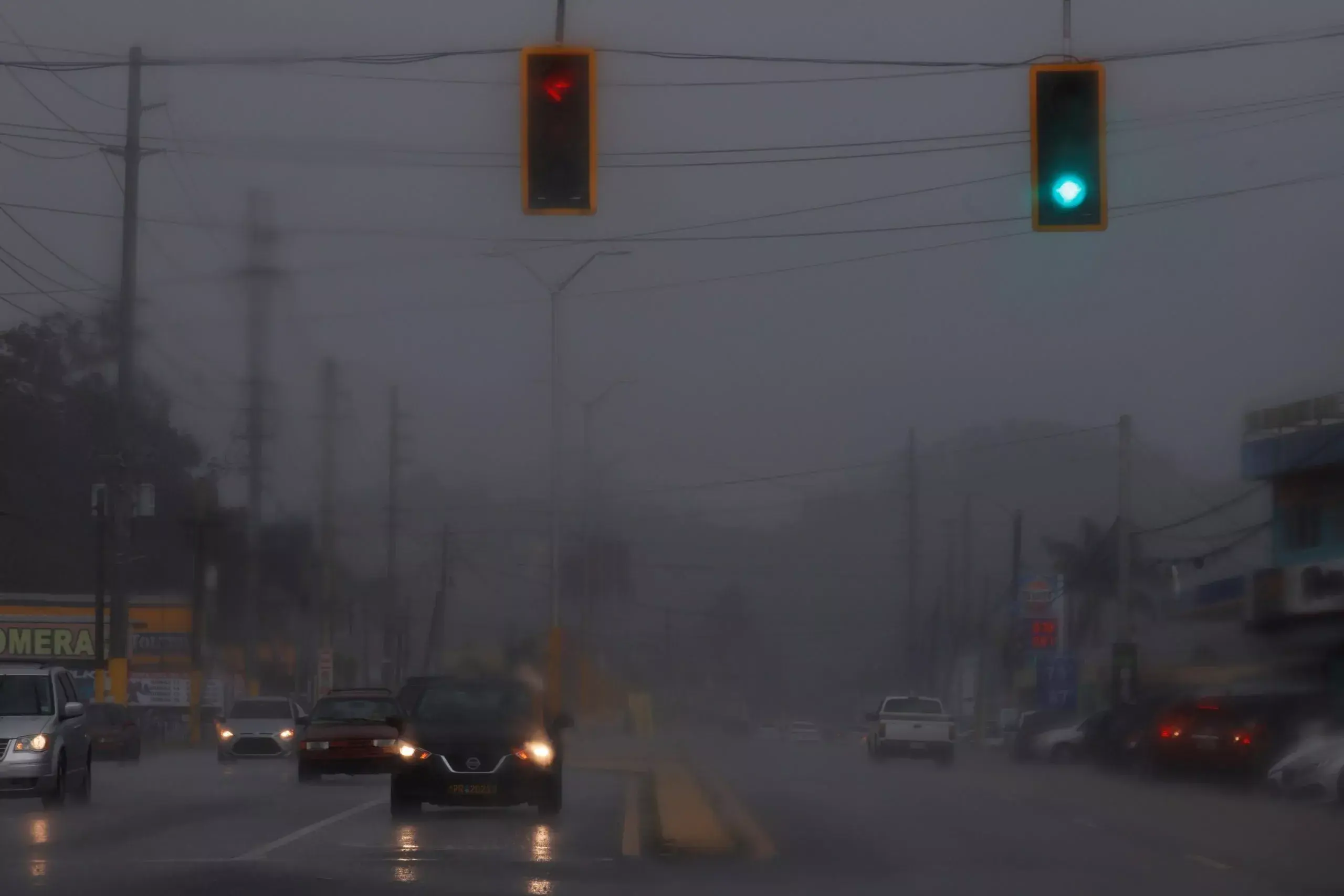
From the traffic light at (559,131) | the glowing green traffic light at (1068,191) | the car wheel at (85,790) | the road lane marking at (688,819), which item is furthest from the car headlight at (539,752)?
the glowing green traffic light at (1068,191)

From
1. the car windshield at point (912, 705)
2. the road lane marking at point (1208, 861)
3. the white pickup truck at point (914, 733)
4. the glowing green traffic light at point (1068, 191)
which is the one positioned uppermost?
the glowing green traffic light at point (1068, 191)

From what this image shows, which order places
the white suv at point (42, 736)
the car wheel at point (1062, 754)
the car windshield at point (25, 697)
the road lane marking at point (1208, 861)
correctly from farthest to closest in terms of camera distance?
1. the car wheel at point (1062, 754)
2. the car windshield at point (25, 697)
3. the white suv at point (42, 736)
4. the road lane marking at point (1208, 861)

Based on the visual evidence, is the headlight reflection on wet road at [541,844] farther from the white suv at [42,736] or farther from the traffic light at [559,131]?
the white suv at [42,736]

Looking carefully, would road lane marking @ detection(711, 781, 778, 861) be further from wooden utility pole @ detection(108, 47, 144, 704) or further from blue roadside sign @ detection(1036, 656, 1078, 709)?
blue roadside sign @ detection(1036, 656, 1078, 709)

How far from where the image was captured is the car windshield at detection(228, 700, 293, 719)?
44844mm

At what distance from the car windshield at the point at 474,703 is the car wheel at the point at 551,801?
34.6 inches

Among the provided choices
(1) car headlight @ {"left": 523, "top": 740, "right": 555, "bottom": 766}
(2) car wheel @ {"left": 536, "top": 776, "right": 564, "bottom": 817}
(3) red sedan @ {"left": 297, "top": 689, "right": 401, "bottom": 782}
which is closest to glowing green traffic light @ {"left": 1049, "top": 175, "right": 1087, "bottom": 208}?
(1) car headlight @ {"left": 523, "top": 740, "right": 555, "bottom": 766}

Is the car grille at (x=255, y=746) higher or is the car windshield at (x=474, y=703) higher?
the car windshield at (x=474, y=703)

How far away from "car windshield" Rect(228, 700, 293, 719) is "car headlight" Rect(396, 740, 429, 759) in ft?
77.5

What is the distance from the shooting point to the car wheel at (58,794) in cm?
2367

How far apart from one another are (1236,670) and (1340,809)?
36.8m

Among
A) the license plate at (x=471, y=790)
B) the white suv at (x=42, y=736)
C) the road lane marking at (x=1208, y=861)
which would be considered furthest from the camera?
the white suv at (x=42, y=736)

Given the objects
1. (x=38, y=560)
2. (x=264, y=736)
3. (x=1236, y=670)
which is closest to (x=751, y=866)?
(x=264, y=736)

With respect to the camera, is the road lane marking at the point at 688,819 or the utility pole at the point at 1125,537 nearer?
the road lane marking at the point at 688,819
